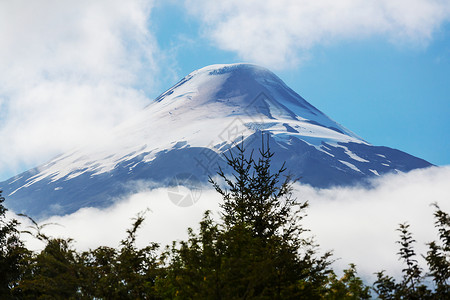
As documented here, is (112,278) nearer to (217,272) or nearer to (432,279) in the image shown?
(217,272)

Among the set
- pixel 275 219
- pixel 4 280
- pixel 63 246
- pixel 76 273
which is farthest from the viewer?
pixel 4 280

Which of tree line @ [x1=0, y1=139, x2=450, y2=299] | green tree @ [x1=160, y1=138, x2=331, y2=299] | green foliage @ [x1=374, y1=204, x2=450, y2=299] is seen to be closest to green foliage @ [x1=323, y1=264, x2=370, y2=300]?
tree line @ [x1=0, y1=139, x2=450, y2=299]

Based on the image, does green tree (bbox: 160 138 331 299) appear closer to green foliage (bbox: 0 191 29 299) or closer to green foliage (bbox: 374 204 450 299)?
green foliage (bbox: 374 204 450 299)

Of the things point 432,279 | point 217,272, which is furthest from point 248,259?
point 432,279

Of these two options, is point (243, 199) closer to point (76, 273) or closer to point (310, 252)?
point (310, 252)

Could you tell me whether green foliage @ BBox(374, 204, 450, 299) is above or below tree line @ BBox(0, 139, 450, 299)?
below

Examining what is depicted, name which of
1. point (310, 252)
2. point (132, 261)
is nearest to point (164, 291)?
point (132, 261)

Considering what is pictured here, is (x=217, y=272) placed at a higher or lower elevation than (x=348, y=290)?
higher

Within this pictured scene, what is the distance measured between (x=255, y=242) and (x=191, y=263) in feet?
6.61

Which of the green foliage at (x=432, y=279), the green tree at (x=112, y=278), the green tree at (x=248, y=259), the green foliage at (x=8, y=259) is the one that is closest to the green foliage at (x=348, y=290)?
the green tree at (x=248, y=259)

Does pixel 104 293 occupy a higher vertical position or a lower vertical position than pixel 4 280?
lower

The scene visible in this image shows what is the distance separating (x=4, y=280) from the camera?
64.1 ft

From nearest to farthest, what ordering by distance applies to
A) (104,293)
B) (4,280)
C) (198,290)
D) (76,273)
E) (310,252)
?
(198,290) → (104,293) → (76,273) → (310,252) → (4,280)

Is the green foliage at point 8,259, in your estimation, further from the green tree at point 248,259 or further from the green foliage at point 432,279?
the green foliage at point 432,279
